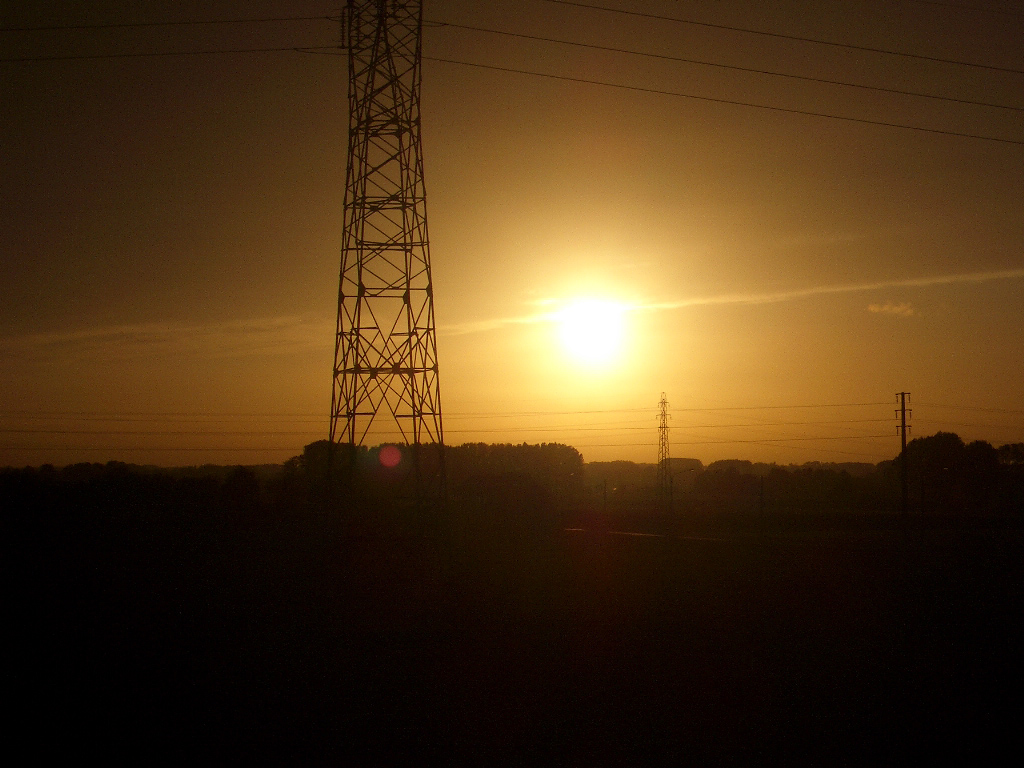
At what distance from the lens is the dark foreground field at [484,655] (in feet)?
26.1

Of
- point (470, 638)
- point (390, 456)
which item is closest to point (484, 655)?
point (470, 638)

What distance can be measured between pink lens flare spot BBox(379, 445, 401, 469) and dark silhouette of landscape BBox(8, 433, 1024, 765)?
78 cm

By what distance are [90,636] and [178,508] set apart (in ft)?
44.1

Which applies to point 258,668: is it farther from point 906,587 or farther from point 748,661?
point 906,587

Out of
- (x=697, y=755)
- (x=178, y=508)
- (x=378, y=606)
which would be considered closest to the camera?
(x=697, y=755)

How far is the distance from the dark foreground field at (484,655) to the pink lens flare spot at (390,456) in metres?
4.12

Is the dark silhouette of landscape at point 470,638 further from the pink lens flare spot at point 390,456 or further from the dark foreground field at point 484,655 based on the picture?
the pink lens flare spot at point 390,456

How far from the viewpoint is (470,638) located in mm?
11891

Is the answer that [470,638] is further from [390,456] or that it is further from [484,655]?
[390,456]

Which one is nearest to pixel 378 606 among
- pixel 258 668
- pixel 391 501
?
pixel 258 668

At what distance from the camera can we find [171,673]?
9945 mm

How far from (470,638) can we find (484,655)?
94cm

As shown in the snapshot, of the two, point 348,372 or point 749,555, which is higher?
point 348,372

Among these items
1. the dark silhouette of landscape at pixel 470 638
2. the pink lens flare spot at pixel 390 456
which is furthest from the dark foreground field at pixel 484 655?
the pink lens flare spot at pixel 390 456
